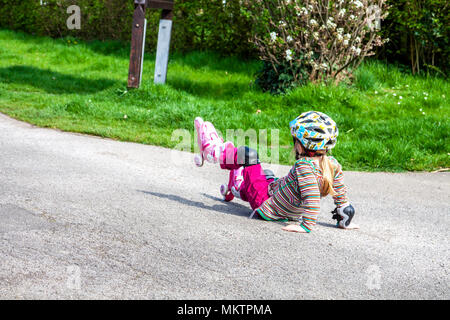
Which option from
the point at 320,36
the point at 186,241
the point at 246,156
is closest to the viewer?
the point at 186,241

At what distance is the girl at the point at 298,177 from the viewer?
144 inches

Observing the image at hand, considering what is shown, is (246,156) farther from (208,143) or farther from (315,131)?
(315,131)

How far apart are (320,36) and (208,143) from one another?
15.3 ft

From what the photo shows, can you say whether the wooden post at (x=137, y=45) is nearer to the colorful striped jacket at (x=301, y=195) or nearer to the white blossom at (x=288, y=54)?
the white blossom at (x=288, y=54)

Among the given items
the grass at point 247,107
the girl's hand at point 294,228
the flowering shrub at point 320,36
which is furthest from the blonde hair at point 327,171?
the flowering shrub at point 320,36

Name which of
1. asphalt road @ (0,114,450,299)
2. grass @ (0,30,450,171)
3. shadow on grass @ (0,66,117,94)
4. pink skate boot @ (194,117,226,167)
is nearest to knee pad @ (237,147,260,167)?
pink skate boot @ (194,117,226,167)

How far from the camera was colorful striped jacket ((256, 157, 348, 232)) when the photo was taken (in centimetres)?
366

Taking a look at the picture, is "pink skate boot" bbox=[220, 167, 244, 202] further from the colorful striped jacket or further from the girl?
the colorful striped jacket

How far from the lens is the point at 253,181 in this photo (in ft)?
13.4

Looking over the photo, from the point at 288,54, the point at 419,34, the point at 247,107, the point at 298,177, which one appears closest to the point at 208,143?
the point at 298,177

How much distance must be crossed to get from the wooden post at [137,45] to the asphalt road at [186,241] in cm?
331
